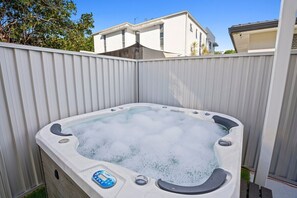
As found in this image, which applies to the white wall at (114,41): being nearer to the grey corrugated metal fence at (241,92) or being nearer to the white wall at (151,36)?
the white wall at (151,36)

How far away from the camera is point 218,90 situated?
2.10m

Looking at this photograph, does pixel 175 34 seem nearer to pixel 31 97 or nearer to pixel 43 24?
pixel 43 24

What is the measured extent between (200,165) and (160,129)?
81 cm

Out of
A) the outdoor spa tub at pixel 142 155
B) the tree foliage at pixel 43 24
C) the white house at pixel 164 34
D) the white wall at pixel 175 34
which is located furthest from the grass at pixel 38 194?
the white wall at pixel 175 34

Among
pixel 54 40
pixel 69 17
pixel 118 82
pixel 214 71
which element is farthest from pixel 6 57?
pixel 69 17

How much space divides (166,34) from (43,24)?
6.99m

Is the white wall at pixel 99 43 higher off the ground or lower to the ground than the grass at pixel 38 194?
higher

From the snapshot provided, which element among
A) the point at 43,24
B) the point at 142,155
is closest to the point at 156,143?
the point at 142,155

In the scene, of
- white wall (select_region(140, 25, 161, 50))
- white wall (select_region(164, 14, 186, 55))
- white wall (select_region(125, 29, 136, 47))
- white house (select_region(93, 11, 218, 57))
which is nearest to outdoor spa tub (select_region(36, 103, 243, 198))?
white house (select_region(93, 11, 218, 57))

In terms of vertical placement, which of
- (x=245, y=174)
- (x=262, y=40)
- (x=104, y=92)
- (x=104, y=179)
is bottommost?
(x=245, y=174)

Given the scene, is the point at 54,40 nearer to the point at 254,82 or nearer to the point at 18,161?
the point at 18,161

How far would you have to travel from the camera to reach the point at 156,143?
5.03 ft

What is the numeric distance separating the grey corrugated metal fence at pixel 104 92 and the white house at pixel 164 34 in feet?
19.7

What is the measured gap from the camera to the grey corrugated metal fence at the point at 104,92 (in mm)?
1370
